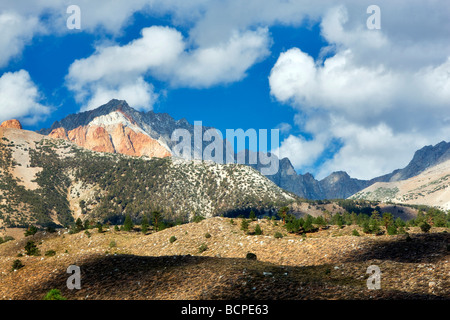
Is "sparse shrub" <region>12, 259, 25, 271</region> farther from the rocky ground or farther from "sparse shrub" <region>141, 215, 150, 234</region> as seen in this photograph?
"sparse shrub" <region>141, 215, 150, 234</region>

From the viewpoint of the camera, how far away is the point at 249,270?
1266 inches

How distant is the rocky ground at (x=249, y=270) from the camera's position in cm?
2723

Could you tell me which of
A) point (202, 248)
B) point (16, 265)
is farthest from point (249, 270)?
point (16, 265)

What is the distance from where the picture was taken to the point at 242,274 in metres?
30.9

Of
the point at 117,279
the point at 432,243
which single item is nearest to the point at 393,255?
the point at 432,243

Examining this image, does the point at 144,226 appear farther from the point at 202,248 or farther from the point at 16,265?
the point at 16,265

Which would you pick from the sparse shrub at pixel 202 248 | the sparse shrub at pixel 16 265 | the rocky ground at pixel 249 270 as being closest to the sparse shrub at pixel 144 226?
the rocky ground at pixel 249 270

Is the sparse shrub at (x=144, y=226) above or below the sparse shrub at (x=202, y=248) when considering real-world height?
above

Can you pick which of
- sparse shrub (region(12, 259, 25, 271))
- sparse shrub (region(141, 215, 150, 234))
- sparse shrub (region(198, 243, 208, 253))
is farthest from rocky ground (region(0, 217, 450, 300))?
sparse shrub (region(141, 215, 150, 234))

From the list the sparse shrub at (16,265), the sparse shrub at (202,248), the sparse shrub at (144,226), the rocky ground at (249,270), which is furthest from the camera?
the sparse shrub at (144,226)

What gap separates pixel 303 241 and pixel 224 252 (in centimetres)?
1323

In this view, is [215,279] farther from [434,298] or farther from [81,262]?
[81,262]

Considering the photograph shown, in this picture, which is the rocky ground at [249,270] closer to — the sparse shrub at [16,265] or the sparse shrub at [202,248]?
the sparse shrub at [202,248]

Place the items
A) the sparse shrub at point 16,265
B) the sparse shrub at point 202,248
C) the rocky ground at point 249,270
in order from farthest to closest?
the sparse shrub at point 202,248 → the sparse shrub at point 16,265 → the rocky ground at point 249,270
